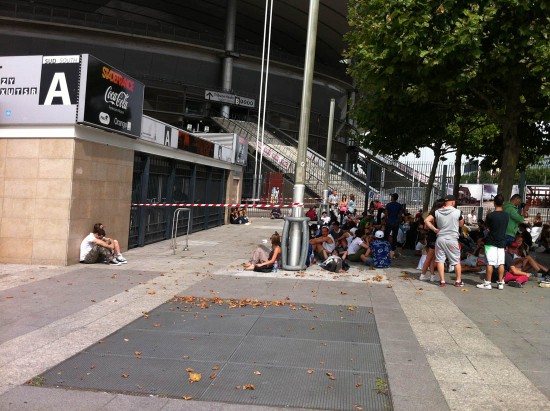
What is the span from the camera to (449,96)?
13352 millimetres

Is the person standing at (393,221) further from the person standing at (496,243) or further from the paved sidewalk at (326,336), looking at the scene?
the person standing at (496,243)

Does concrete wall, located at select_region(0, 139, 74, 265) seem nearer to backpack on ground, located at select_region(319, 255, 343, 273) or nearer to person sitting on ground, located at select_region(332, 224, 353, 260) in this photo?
backpack on ground, located at select_region(319, 255, 343, 273)

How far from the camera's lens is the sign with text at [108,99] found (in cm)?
1062

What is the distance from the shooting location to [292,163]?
1447 inches

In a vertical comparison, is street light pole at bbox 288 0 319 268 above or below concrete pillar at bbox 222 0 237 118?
below

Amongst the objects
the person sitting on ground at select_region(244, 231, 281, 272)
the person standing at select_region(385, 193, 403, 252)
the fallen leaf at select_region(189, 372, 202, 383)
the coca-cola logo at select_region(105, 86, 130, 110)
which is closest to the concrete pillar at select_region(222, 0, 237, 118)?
the person standing at select_region(385, 193, 403, 252)

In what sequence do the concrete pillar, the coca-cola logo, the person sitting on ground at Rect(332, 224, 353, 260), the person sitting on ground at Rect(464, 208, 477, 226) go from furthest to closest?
1. the concrete pillar
2. the person sitting on ground at Rect(464, 208, 477, 226)
3. the person sitting on ground at Rect(332, 224, 353, 260)
4. the coca-cola logo

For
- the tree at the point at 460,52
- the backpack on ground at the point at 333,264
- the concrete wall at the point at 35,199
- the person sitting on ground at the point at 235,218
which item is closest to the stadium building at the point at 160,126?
the concrete wall at the point at 35,199

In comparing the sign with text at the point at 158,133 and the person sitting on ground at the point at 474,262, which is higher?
the sign with text at the point at 158,133

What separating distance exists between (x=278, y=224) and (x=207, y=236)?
6.98 meters

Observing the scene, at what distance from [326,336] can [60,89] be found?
7825 millimetres

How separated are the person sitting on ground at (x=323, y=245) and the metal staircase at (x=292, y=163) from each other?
17300 millimetres

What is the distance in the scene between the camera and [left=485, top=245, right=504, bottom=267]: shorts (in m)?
9.13

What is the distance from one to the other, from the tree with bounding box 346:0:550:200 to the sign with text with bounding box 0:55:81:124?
6204mm
